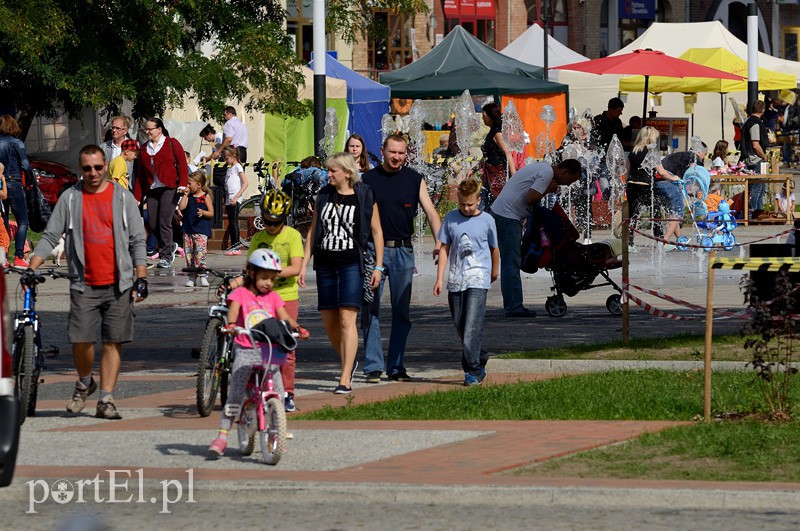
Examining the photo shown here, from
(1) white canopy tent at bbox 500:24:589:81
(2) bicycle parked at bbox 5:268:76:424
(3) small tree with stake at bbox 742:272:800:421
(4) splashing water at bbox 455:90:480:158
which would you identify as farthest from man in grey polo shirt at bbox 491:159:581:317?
(1) white canopy tent at bbox 500:24:589:81

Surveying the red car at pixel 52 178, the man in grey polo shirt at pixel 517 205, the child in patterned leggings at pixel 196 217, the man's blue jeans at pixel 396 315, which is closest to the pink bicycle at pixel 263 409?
the man's blue jeans at pixel 396 315

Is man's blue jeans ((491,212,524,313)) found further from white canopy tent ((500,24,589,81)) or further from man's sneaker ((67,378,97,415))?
white canopy tent ((500,24,589,81))

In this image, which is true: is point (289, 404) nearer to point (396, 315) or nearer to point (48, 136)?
point (396, 315)

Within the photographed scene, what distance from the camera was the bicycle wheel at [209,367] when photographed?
1190cm

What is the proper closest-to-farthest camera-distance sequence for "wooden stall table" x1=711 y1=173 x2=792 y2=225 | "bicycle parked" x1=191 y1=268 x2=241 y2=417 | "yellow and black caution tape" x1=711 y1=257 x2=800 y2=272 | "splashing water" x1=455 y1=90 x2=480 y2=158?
"yellow and black caution tape" x1=711 y1=257 x2=800 y2=272, "bicycle parked" x1=191 y1=268 x2=241 y2=417, "wooden stall table" x1=711 y1=173 x2=792 y2=225, "splashing water" x1=455 y1=90 x2=480 y2=158

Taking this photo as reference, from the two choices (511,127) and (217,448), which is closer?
(217,448)

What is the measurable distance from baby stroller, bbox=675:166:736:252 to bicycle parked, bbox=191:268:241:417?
48.1 feet

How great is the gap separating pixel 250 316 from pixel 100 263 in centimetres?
195

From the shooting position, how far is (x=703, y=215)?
2856 centimetres

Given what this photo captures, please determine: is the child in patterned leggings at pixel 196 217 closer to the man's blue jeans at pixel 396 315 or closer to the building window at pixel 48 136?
the man's blue jeans at pixel 396 315

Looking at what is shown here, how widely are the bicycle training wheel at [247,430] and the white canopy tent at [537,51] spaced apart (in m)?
38.5

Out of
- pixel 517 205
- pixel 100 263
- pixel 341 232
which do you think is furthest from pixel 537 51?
pixel 100 263

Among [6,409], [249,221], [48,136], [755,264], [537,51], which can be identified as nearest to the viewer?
[6,409]

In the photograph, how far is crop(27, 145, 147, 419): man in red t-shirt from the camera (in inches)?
475
